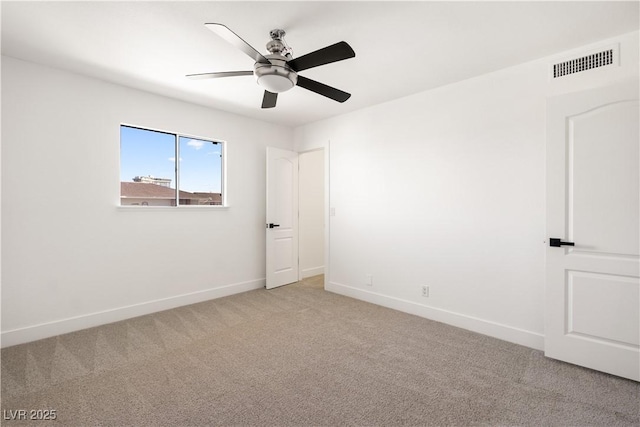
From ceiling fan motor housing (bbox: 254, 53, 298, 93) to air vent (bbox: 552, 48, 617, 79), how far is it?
7.42ft

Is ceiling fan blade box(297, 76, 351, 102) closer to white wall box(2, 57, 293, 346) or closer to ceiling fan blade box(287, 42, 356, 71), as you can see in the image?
ceiling fan blade box(287, 42, 356, 71)

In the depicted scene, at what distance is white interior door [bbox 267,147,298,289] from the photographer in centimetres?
465

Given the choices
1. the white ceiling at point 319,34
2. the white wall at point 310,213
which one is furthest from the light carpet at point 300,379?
the white ceiling at point 319,34

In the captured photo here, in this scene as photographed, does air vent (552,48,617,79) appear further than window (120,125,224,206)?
No

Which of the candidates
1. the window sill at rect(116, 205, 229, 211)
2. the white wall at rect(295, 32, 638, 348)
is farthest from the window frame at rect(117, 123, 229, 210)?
the white wall at rect(295, 32, 638, 348)

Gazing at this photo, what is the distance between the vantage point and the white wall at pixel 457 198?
8.95ft

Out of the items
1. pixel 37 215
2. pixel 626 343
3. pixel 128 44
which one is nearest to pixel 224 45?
pixel 128 44

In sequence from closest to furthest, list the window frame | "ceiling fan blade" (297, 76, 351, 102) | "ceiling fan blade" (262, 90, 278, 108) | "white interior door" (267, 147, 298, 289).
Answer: "ceiling fan blade" (297, 76, 351, 102), "ceiling fan blade" (262, 90, 278, 108), the window frame, "white interior door" (267, 147, 298, 289)

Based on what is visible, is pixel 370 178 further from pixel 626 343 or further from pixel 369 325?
pixel 626 343

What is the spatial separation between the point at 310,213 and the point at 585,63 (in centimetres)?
403

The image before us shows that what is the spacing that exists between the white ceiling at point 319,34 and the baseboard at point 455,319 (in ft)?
8.12

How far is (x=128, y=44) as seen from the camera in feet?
8.12

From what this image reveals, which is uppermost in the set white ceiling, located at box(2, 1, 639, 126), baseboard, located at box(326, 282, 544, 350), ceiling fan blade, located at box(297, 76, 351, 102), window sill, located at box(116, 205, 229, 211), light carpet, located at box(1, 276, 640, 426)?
white ceiling, located at box(2, 1, 639, 126)

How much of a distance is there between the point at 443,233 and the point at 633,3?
2.20 metres
